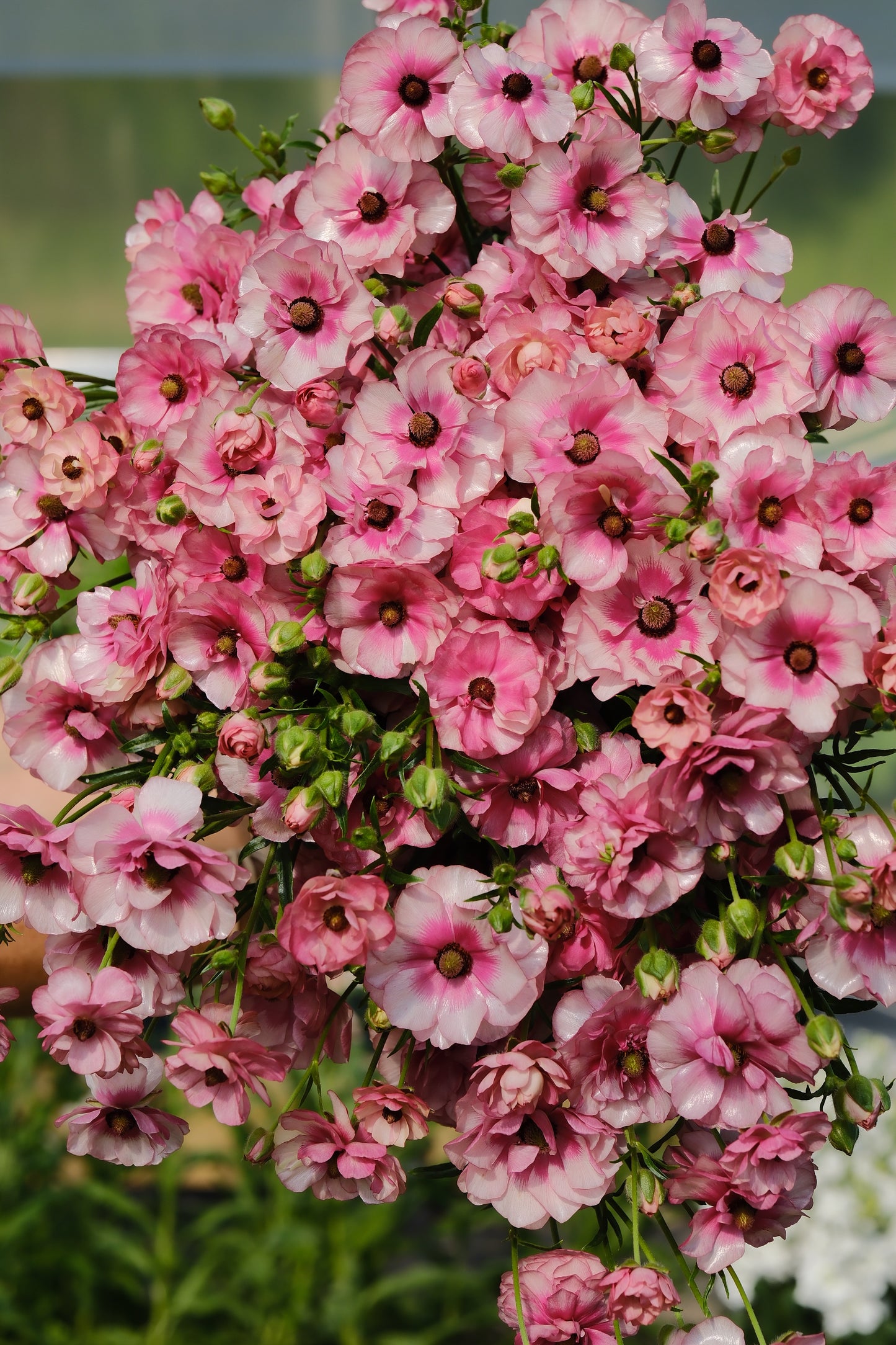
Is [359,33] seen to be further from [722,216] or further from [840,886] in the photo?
[840,886]

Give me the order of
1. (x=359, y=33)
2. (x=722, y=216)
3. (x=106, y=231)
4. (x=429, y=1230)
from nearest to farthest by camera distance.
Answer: (x=722, y=216)
(x=359, y=33)
(x=106, y=231)
(x=429, y=1230)

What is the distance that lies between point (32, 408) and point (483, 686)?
0.28 meters

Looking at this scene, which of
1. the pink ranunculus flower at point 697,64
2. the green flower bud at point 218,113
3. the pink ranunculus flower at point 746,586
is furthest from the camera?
the green flower bud at point 218,113

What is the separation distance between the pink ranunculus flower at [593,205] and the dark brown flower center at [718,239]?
0.03 metres

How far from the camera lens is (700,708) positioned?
18.0 inches

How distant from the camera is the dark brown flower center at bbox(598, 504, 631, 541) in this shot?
486mm

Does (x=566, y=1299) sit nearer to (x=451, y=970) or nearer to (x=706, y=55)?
(x=451, y=970)

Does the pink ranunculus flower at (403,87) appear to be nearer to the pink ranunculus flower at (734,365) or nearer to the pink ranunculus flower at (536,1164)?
the pink ranunculus flower at (734,365)

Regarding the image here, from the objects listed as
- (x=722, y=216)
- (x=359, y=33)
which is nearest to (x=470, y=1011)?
(x=722, y=216)

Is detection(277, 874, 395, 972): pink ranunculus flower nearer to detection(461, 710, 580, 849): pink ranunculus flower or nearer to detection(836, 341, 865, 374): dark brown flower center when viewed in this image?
detection(461, 710, 580, 849): pink ranunculus flower

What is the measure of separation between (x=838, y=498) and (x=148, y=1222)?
5.14ft

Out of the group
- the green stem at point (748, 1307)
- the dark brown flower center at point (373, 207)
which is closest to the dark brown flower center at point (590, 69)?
the dark brown flower center at point (373, 207)

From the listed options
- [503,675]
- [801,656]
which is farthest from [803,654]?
[503,675]

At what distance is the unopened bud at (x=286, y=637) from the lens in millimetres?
506
